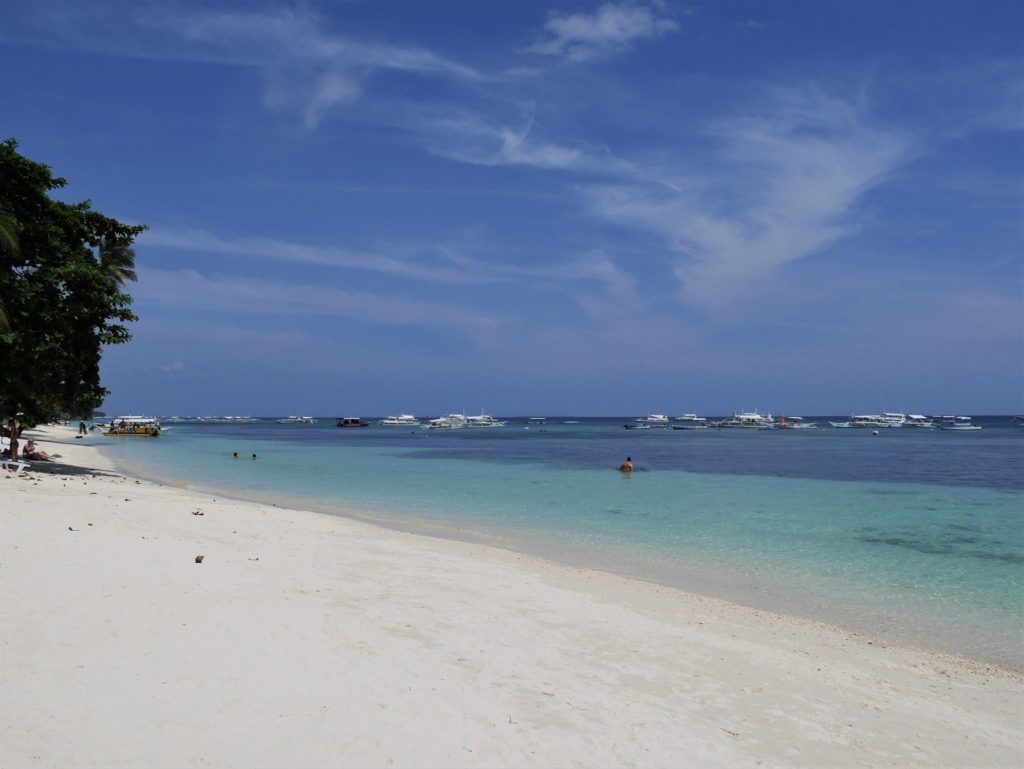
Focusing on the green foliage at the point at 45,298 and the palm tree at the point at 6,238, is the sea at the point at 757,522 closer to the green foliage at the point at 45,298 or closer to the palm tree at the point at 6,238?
the green foliage at the point at 45,298

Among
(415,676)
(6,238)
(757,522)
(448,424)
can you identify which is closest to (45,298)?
(6,238)

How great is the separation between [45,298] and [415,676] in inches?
705

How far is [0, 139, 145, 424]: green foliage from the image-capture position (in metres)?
17.8

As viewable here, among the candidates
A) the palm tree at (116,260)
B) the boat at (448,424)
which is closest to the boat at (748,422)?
the boat at (448,424)

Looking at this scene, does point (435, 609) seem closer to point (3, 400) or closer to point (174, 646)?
point (174, 646)

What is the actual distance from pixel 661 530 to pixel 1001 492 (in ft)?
63.3

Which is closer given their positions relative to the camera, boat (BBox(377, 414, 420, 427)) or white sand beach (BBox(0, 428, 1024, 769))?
white sand beach (BBox(0, 428, 1024, 769))

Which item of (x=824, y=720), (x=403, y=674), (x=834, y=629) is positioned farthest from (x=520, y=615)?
(x=834, y=629)

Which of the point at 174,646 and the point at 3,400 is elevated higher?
the point at 3,400

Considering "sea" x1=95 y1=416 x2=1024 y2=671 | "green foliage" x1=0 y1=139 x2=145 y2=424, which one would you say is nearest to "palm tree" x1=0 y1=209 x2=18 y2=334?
"green foliage" x1=0 y1=139 x2=145 y2=424

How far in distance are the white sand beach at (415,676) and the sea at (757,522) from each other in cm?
232

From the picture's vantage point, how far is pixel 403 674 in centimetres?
574

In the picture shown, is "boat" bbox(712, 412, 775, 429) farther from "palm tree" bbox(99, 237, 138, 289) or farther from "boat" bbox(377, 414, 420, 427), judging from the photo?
"palm tree" bbox(99, 237, 138, 289)

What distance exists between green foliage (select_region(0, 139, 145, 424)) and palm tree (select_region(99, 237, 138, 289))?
62.6 inches
